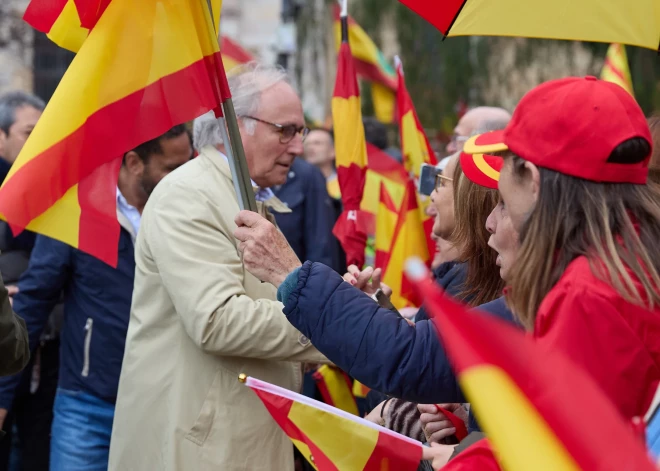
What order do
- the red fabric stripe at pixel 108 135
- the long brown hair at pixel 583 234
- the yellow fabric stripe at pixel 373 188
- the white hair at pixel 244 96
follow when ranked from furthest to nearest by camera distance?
1. the yellow fabric stripe at pixel 373 188
2. the white hair at pixel 244 96
3. the red fabric stripe at pixel 108 135
4. the long brown hair at pixel 583 234

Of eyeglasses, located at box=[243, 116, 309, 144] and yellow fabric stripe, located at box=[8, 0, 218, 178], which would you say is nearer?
yellow fabric stripe, located at box=[8, 0, 218, 178]

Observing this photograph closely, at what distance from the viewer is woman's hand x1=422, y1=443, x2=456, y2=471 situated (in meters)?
2.27

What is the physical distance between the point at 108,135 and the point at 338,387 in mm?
1909

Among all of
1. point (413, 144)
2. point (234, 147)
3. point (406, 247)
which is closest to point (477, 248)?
point (234, 147)

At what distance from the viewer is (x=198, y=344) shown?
295 centimetres

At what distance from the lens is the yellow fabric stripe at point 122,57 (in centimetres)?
243

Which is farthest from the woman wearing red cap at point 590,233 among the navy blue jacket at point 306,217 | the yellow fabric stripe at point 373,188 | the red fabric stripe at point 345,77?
the yellow fabric stripe at point 373,188

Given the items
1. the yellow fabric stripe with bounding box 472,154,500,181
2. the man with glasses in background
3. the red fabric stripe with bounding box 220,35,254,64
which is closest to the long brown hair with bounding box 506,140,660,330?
the yellow fabric stripe with bounding box 472,154,500,181

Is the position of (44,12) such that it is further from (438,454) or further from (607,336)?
(607,336)

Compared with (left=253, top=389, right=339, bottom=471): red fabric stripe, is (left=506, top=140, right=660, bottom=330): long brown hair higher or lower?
higher

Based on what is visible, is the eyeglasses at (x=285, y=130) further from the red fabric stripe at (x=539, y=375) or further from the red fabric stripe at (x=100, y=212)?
the red fabric stripe at (x=539, y=375)

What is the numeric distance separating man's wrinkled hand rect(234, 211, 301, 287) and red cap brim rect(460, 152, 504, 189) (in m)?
0.54

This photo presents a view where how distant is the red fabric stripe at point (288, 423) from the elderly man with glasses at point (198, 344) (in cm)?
40

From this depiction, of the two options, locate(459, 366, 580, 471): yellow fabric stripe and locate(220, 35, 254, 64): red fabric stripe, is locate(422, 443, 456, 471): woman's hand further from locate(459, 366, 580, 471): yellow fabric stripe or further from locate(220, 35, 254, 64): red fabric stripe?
locate(220, 35, 254, 64): red fabric stripe
